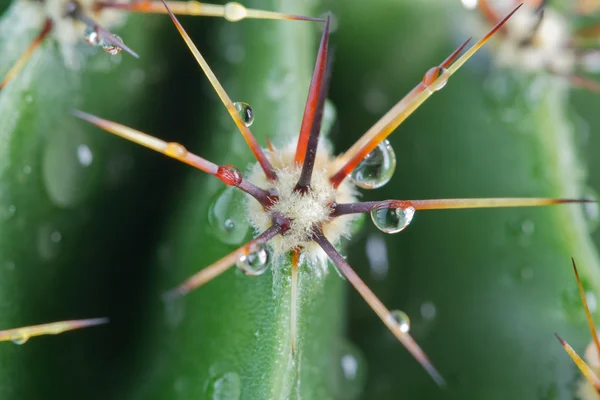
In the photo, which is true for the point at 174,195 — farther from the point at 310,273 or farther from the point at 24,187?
the point at 310,273

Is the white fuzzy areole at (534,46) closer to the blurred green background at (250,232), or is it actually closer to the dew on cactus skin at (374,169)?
the blurred green background at (250,232)

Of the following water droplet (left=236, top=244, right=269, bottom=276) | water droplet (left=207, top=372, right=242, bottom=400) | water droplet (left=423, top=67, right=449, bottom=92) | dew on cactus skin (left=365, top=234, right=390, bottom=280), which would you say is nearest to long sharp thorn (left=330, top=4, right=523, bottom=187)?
water droplet (left=423, top=67, right=449, bottom=92)

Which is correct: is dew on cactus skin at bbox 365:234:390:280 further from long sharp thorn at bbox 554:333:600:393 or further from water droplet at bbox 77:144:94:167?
water droplet at bbox 77:144:94:167

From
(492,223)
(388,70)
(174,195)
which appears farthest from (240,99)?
(492,223)

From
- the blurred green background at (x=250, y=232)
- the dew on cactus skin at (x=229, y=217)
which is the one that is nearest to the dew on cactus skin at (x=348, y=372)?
the blurred green background at (x=250, y=232)

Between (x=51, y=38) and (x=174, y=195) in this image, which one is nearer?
(x=51, y=38)

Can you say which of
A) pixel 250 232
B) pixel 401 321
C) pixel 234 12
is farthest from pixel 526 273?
pixel 234 12
